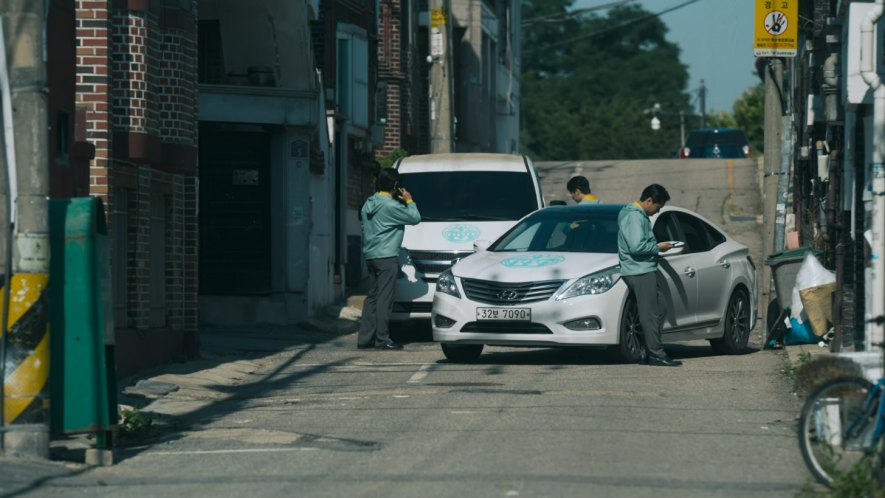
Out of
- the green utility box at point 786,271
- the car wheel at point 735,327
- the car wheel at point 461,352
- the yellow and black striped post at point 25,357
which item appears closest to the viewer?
the yellow and black striped post at point 25,357

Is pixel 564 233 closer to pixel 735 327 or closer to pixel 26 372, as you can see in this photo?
pixel 735 327

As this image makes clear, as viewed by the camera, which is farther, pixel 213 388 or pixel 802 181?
pixel 802 181

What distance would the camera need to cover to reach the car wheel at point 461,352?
15.6 m

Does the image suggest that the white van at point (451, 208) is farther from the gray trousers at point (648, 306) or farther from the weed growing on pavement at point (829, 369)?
the weed growing on pavement at point (829, 369)

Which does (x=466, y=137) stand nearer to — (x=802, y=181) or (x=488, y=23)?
(x=488, y=23)

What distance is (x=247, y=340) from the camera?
1914 cm

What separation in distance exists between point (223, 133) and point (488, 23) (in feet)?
83.0

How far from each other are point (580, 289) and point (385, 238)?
3166 millimetres

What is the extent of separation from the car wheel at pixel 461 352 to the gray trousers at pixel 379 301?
165 cm

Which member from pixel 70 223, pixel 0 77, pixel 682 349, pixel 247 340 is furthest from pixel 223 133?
pixel 70 223

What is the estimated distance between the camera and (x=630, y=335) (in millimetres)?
14992

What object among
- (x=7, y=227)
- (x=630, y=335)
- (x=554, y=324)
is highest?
(x=7, y=227)

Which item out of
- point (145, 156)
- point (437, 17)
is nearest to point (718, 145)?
point (437, 17)

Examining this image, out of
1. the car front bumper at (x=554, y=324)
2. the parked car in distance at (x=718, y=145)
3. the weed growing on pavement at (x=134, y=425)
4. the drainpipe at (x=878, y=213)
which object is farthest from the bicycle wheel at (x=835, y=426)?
the parked car in distance at (x=718, y=145)
